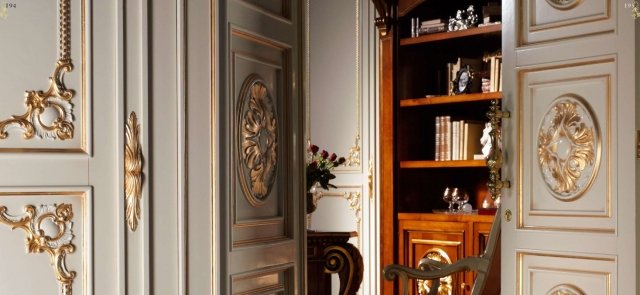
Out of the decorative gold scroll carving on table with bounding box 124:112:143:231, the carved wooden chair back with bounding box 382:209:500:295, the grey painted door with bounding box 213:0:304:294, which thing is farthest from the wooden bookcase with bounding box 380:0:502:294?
the decorative gold scroll carving on table with bounding box 124:112:143:231

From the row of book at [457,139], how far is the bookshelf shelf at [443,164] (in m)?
0.08

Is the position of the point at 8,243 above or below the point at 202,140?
below

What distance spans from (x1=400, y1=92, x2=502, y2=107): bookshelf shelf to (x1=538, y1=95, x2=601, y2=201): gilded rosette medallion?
1745mm

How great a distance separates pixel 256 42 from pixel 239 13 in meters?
0.18

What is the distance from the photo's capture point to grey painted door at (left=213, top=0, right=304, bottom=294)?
282 cm

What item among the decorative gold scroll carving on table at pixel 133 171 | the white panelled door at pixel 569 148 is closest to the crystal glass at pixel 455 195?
the white panelled door at pixel 569 148

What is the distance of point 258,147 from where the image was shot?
3.08 meters

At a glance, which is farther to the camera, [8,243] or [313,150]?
[313,150]

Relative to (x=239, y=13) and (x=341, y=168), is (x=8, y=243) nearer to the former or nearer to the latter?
(x=239, y=13)

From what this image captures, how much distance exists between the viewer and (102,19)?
7.70ft

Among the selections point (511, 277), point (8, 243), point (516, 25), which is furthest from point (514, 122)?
point (8, 243)

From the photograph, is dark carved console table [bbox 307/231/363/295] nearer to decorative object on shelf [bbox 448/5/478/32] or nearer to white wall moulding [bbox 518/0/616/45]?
white wall moulding [bbox 518/0/616/45]

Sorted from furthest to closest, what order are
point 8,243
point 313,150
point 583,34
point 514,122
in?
point 313,150
point 514,122
point 583,34
point 8,243

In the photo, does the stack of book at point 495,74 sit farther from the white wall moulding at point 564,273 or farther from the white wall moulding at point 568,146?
the white wall moulding at point 564,273
